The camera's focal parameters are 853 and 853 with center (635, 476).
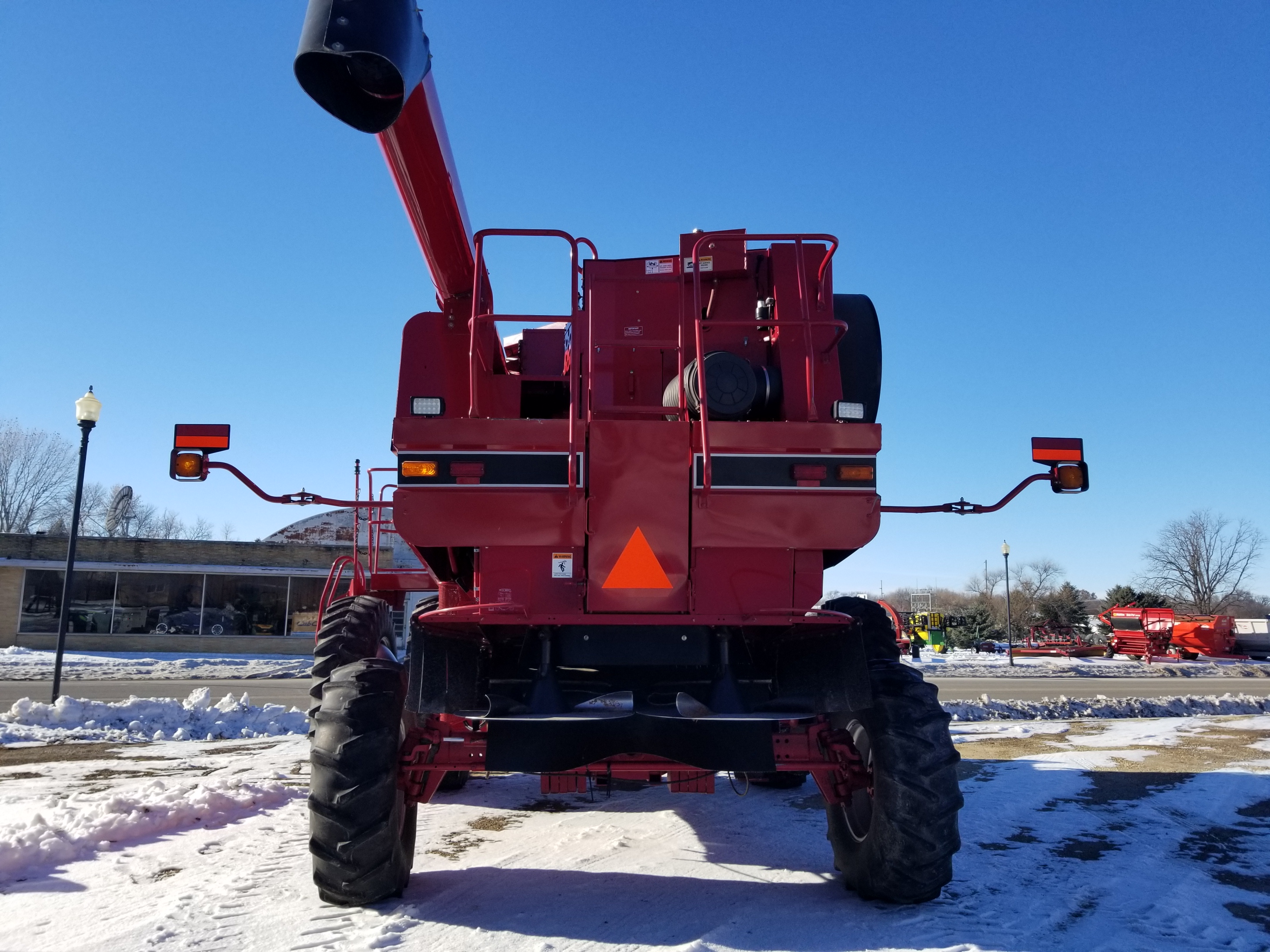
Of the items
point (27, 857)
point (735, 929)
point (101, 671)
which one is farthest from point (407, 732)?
point (101, 671)

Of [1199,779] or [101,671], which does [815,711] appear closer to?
[1199,779]

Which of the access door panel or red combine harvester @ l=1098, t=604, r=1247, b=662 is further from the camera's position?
red combine harvester @ l=1098, t=604, r=1247, b=662

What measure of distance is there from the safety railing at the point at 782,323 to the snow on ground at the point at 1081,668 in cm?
1846

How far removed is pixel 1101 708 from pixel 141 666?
2105 centimetres

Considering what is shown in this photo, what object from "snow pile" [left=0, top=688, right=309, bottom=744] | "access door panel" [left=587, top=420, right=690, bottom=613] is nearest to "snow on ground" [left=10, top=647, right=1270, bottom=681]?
"snow pile" [left=0, top=688, right=309, bottom=744]

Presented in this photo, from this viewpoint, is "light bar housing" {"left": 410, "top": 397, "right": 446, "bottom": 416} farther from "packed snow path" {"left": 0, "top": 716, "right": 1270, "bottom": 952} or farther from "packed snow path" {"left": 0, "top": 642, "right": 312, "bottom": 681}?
"packed snow path" {"left": 0, "top": 642, "right": 312, "bottom": 681}

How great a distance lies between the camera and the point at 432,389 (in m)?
4.98

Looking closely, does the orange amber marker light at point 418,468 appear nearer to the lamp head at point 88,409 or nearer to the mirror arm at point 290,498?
the mirror arm at point 290,498

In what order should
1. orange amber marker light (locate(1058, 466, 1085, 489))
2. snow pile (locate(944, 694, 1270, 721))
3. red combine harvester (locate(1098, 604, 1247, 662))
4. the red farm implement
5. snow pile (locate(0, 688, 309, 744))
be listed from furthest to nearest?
red combine harvester (locate(1098, 604, 1247, 662)), the red farm implement, snow pile (locate(944, 694, 1270, 721)), snow pile (locate(0, 688, 309, 744)), orange amber marker light (locate(1058, 466, 1085, 489))

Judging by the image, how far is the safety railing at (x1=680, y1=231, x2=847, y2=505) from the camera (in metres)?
4.16

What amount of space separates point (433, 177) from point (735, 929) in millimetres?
3948

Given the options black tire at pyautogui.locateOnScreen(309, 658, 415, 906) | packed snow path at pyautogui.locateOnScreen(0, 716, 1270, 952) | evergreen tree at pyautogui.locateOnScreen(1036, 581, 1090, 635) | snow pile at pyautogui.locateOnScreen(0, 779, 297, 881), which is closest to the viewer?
packed snow path at pyautogui.locateOnScreen(0, 716, 1270, 952)

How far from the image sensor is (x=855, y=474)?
427cm

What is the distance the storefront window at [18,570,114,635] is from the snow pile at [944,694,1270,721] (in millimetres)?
24744
